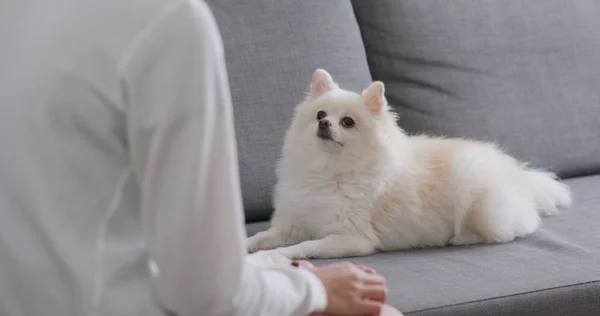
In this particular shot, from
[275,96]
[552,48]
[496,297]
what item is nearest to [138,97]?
[496,297]

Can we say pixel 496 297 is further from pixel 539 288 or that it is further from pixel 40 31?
pixel 40 31

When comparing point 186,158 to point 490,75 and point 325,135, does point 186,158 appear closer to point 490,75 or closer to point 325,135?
point 325,135

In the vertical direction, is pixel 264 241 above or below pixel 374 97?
below

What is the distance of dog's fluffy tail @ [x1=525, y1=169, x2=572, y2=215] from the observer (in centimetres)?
202

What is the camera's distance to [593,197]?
2.13 meters

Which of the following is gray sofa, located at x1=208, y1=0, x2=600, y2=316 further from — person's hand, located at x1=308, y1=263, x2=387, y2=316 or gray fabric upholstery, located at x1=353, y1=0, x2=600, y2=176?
person's hand, located at x1=308, y1=263, x2=387, y2=316

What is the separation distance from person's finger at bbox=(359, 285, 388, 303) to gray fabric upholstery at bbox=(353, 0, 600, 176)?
46.0 inches

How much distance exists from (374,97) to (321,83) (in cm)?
12

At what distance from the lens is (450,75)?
2.28 m

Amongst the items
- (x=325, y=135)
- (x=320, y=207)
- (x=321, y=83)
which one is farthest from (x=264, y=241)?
(x=321, y=83)

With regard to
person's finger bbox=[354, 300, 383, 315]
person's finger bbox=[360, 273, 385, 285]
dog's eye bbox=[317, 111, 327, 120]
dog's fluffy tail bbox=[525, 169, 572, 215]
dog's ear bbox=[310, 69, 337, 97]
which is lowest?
dog's fluffy tail bbox=[525, 169, 572, 215]

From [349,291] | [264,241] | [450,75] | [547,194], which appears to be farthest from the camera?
[450,75]

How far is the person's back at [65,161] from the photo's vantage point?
84cm

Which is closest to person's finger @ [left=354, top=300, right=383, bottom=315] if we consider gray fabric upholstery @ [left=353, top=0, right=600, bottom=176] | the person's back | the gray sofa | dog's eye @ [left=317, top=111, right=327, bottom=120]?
the person's back
